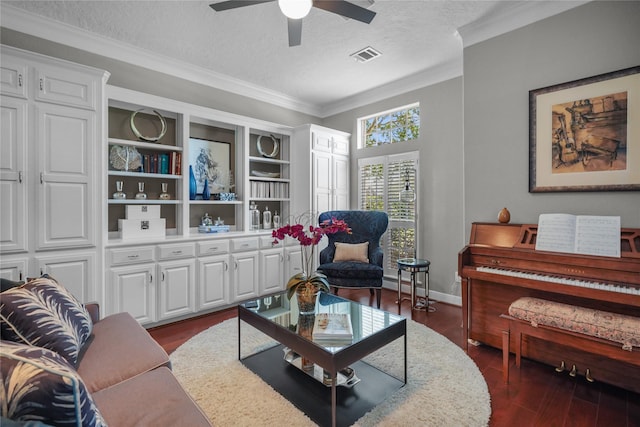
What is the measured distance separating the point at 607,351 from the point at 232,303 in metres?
3.32

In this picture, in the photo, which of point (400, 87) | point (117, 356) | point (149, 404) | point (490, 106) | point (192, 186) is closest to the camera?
point (149, 404)

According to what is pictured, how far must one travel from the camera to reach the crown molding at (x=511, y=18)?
8.18 feet

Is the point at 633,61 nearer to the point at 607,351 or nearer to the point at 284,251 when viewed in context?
the point at 607,351

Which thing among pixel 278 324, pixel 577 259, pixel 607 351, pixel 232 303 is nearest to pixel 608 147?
pixel 577 259

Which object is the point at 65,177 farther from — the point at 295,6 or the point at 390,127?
the point at 390,127

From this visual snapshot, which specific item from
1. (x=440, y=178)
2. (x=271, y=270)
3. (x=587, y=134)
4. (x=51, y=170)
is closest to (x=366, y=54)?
(x=440, y=178)

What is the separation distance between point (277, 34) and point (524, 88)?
2.31m

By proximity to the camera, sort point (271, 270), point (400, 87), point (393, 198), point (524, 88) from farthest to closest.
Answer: point (393, 198) → point (400, 87) → point (271, 270) → point (524, 88)

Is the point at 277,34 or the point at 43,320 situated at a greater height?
the point at 277,34

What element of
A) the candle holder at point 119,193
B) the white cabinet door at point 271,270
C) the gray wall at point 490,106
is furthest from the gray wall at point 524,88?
the candle holder at point 119,193

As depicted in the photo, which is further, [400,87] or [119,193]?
[400,87]

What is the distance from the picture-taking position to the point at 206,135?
4008mm

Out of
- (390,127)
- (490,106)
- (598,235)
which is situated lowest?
(598,235)

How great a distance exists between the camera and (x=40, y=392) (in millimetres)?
695
